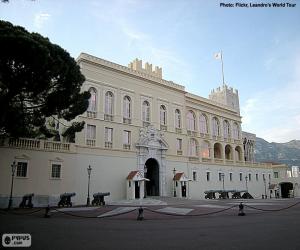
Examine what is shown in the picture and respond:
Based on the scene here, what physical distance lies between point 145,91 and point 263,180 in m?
33.7

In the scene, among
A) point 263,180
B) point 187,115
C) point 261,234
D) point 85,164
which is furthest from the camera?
point 263,180

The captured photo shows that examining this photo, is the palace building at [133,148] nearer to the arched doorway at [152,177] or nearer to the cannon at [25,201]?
the arched doorway at [152,177]

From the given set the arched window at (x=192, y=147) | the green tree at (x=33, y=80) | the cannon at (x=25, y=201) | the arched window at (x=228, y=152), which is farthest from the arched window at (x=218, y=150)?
the cannon at (x=25, y=201)

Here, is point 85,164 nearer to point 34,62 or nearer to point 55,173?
point 55,173

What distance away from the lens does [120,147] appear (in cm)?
3378

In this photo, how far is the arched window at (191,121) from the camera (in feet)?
147

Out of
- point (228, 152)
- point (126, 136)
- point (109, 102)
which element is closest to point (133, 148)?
point (126, 136)

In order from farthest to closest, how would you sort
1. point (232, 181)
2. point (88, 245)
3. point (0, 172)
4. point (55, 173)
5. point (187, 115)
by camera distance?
point (232, 181) < point (187, 115) < point (55, 173) < point (0, 172) < point (88, 245)

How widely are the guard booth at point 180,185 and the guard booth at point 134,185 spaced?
22.5 ft

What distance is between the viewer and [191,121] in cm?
4544

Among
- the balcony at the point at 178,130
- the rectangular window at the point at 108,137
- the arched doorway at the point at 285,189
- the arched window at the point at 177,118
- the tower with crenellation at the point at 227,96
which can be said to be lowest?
the arched doorway at the point at 285,189

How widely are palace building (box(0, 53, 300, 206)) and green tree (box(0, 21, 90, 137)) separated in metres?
5.15

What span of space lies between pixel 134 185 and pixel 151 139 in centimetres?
722

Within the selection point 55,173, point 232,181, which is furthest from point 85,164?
point 232,181
